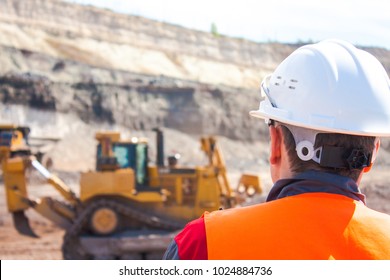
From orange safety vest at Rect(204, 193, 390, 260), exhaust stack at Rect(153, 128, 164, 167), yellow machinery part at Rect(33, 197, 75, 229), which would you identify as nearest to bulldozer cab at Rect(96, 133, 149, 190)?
exhaust stack at Rect(153, 128, 164, 167)

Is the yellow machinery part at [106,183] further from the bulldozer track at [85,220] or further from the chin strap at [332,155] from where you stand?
the chin strap at [332,155]

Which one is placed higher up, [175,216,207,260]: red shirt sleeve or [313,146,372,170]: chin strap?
[313,146,372,170]: chin strap

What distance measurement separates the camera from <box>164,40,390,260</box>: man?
1354mm

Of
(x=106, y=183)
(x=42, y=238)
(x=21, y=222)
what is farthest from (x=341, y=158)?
(x=42, y=238)

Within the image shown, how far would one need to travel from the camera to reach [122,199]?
945 cm

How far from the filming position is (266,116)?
167cm

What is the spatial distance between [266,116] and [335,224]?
41cm

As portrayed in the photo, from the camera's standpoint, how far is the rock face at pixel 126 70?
Answer: 26656 millimetres

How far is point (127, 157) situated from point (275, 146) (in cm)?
814

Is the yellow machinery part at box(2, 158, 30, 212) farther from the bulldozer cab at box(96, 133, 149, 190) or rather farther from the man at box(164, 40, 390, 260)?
the man at box(164, 40, 390, 260)

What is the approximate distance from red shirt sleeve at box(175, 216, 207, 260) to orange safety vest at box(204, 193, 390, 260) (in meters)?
0.01

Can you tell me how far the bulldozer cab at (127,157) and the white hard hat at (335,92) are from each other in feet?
25.5

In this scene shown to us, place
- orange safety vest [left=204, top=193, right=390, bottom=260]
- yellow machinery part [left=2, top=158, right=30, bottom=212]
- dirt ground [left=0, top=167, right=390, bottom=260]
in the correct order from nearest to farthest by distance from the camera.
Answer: orange safety vest [left=204, top=193, right=390, bottom=260] < yellow machinery part [left=2, top=158, right=30, bottom=212] < dirt ground [left=0, top=167, right=390, bottom=260]
